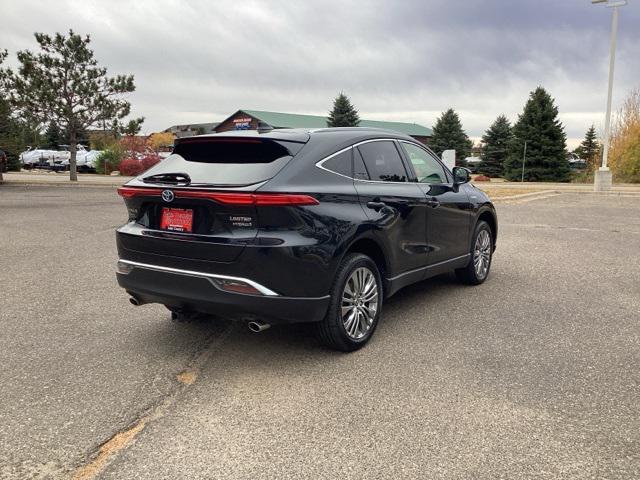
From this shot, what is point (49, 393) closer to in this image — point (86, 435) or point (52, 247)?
point (86, 435)

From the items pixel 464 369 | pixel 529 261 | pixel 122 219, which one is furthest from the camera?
pixel 122 219

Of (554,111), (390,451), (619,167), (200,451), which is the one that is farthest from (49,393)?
(554,111)

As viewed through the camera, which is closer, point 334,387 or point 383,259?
point 334,387

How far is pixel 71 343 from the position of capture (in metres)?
4.50

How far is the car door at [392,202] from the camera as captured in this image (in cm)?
448

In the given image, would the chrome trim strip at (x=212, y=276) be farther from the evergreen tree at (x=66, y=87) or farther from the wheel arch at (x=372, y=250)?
the evergreen tree at (x=66, y=87)

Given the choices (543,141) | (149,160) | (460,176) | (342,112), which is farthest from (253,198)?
(342,112)

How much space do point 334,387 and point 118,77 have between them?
988 inches

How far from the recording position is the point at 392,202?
4.69 meters

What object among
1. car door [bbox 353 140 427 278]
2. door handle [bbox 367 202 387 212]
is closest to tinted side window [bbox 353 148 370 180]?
car door [bbox 353 140 427 278]

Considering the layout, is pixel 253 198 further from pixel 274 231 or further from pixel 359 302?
pixel 359 302

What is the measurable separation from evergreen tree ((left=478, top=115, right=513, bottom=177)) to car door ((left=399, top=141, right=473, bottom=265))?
53603mm

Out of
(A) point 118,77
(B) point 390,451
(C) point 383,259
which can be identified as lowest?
(B) point 390,451

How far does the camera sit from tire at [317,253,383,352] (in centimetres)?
407
